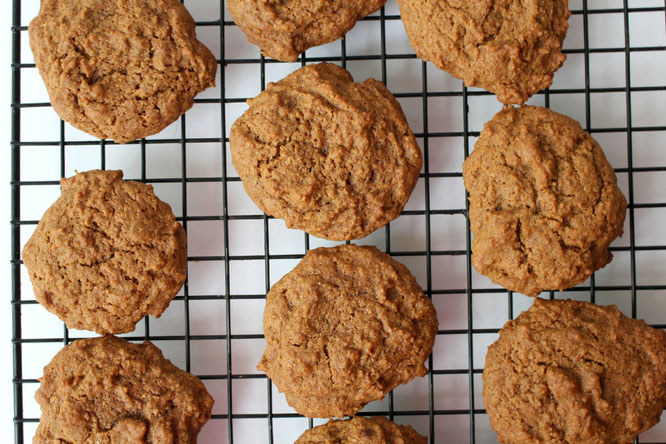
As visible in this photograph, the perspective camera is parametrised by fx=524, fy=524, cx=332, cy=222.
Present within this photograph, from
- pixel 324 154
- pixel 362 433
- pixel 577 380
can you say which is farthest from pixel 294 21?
pixel 577 380

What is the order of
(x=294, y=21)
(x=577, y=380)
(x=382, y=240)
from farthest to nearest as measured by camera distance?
(x=382, y=240)
(x=294, y=21)
(x=577, y=380)

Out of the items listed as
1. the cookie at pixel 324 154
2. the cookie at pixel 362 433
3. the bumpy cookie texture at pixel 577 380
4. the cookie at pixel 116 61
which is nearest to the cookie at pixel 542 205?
the bumpy cookie texture at pixel 577 380

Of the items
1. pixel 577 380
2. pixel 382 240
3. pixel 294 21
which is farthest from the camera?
pixel 382 240

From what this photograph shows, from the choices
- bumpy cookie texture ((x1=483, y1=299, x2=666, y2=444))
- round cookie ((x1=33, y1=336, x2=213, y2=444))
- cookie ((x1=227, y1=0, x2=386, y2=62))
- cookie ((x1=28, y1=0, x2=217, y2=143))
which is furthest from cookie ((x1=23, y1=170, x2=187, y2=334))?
bumpy cookie texture ((x1=483, y1=299, x2=666, y2=444))

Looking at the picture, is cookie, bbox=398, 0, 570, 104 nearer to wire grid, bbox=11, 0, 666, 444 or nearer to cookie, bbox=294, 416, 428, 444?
wire grid, bbox=11, 0, 666, 444

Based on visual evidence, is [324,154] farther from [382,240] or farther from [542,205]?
[542,205]

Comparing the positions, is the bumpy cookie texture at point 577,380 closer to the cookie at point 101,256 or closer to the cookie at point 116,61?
the cookie at point 101,256
